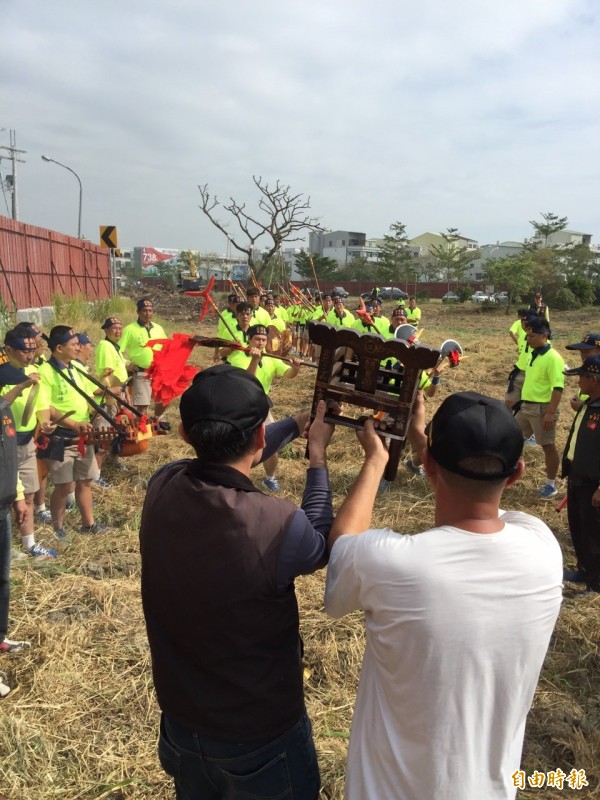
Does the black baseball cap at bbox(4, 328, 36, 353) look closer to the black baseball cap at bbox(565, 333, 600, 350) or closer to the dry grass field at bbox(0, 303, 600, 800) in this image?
the dry grass field at bbox(0, 303, 600, 800)

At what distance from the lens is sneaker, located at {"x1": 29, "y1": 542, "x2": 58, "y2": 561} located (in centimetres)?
470

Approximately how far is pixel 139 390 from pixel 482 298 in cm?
3594

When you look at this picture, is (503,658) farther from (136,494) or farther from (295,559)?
(136,494)

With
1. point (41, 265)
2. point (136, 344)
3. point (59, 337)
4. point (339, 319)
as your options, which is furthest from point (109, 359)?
point (41, 265)

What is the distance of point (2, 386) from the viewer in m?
4.10

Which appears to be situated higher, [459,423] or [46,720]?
[459,423]

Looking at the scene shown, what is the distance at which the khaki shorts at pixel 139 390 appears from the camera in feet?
24.9

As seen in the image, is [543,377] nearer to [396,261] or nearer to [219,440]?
[219,440]

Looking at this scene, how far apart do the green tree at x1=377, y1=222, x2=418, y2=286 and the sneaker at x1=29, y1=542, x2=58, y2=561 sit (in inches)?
2020

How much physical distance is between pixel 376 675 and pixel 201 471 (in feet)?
2.26

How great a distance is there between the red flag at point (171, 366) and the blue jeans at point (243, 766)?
6.62 ft

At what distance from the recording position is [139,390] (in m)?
7.61

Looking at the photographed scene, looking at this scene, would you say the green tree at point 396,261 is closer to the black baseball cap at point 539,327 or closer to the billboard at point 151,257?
the billboard at point 151,257

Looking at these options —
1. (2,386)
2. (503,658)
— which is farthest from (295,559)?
(2,386)
